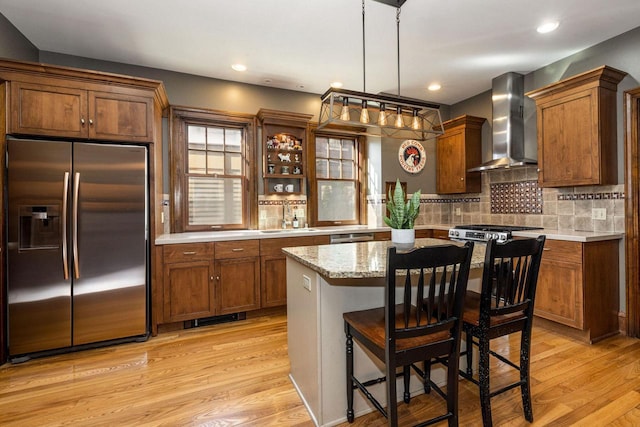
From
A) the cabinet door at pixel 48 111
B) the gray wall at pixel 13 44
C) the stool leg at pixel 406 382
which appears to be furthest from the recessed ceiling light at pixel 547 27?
the gray wall at pixel 13 44

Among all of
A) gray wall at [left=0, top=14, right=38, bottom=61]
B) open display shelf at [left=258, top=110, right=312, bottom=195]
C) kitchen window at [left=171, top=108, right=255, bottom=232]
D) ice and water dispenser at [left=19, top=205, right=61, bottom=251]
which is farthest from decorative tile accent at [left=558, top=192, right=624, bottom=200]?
gray wall at [left=0, top=14, right=38, bottom=61]

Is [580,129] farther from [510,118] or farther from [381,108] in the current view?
[381,108]

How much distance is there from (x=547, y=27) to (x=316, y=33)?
6.89ft

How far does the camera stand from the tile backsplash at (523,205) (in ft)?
10.2

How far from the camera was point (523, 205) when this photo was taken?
394 centimetres

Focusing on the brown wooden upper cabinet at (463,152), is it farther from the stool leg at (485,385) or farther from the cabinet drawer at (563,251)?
the stool leg at (485,385)

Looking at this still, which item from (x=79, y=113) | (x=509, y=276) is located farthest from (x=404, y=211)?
(x=79, y=113)

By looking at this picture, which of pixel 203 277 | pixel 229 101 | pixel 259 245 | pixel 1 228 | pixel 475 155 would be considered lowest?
pixel 203 277

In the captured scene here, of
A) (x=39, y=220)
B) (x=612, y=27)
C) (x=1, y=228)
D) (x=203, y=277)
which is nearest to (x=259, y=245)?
(x=203, y=277)

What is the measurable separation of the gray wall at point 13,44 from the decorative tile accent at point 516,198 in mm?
5416

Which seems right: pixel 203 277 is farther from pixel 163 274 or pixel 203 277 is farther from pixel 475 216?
pixel 475 216

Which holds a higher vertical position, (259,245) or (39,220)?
(39,220)

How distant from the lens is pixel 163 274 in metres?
3.05

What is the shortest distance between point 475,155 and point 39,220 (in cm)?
498
